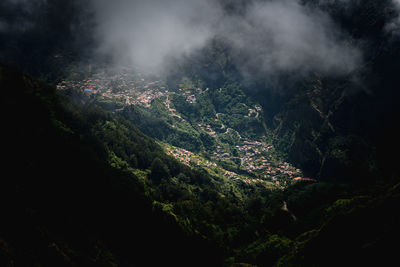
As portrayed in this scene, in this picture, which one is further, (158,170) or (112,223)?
(158,170)

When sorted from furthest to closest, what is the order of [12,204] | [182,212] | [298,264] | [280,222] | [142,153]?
[142,153], [280,222], [182,212], [298,264], [12,204]

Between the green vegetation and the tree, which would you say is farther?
the tree

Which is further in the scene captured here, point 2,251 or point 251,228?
point 251,228

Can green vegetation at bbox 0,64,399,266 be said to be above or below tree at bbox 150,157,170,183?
below

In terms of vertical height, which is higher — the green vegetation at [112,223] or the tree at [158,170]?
the tree at [158,170]

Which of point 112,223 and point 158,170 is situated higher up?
point 158,170

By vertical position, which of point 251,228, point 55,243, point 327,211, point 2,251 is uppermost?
point 327,211

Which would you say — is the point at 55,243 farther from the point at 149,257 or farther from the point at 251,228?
the point at 251,228

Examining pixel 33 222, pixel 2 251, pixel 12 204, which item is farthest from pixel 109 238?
pixel 2 251

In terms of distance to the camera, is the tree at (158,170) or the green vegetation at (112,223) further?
the tree at (158,170)

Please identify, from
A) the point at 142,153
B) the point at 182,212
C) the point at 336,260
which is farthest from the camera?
the point at 142,153

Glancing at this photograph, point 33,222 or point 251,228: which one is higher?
point 251,228
